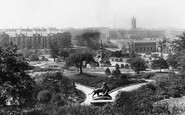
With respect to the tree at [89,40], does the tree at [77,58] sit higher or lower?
lower

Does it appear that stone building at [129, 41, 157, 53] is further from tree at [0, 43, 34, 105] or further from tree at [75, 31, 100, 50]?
tree at [0, 43, 34, 105]

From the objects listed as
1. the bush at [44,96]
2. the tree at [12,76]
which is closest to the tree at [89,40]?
the bush at [44,96]

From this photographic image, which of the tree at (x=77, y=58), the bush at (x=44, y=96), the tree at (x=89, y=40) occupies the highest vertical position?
the tree at (x=89, y=40)

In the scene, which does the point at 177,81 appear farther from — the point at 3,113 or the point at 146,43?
the point at 146,43

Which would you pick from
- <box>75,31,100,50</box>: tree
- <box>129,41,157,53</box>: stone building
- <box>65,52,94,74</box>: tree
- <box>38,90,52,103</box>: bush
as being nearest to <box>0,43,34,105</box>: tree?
<box>38,90,52,103</box>: bush

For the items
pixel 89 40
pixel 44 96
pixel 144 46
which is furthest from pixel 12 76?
pixel 144 46

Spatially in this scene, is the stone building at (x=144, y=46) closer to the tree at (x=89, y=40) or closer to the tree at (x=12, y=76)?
the tree at (x=89, y=40)

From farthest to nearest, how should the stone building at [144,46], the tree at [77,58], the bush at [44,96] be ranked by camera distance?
the stone building at [144,46]
the tree at [77,58]
the bush at [44,96]
